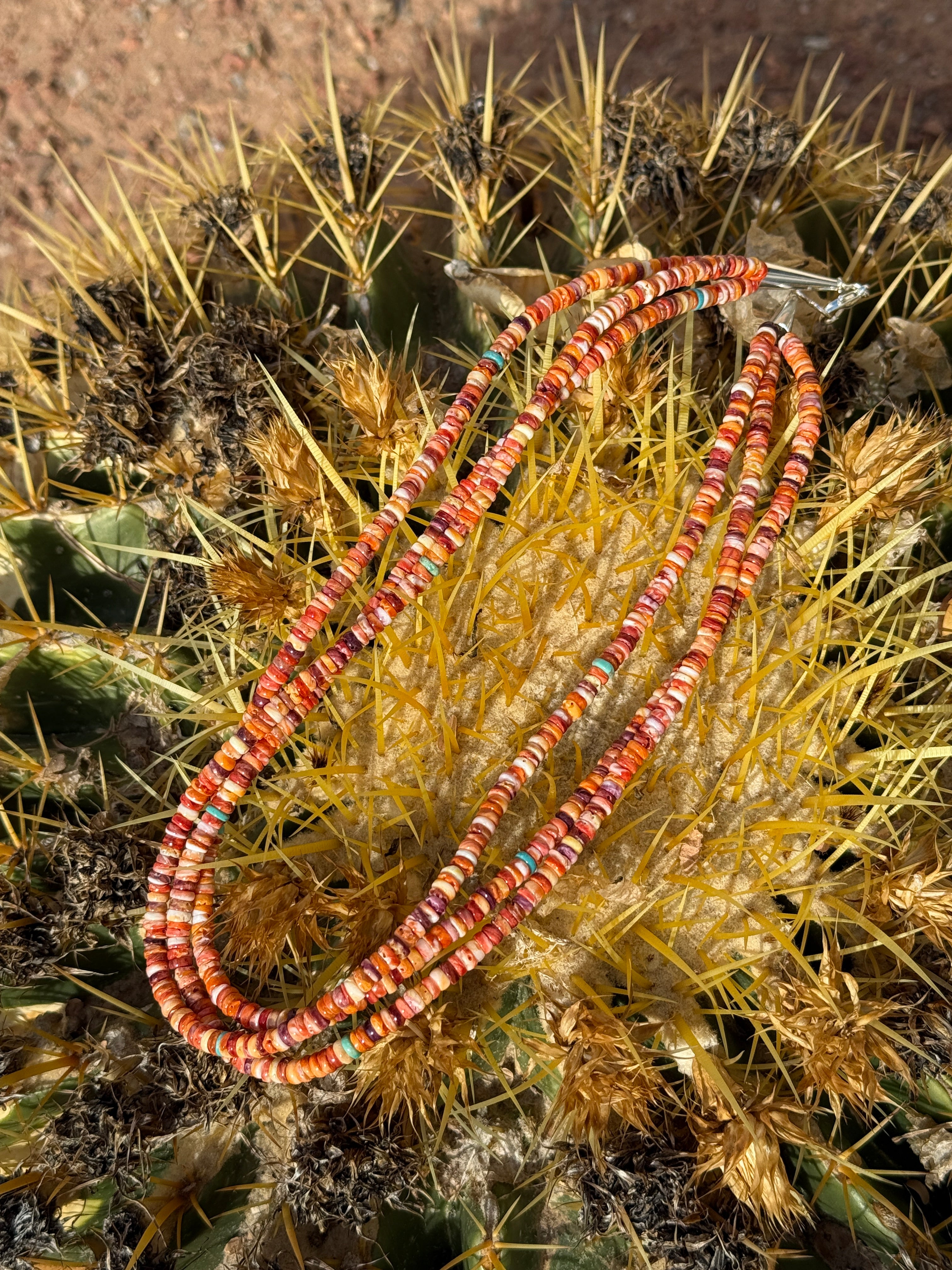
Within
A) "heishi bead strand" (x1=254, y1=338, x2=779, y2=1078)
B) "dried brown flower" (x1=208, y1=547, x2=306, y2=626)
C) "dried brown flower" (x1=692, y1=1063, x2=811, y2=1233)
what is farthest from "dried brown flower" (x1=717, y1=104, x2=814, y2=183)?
"dried brown flower" (x1=692, y1=1063, x2=811, y2=1233)

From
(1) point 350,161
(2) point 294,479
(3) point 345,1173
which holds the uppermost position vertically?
(1) point 350,161

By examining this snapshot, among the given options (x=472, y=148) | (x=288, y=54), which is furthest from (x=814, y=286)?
(x=288, y=54)

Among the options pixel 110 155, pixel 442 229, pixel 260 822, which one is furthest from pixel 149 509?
pixel 110 155

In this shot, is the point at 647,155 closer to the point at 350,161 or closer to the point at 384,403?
the point at 350,161

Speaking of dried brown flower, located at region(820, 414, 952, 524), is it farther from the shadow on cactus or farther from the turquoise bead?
the turquoise bead

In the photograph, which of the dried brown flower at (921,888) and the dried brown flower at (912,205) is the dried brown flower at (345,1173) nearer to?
the dried brown flower at (921,888)

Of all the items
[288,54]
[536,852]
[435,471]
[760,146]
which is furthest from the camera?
[288,54]

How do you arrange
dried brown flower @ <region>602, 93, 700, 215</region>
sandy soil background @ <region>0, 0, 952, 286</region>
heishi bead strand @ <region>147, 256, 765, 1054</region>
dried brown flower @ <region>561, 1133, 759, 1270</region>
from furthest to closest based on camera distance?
1. sandy soil background @ <region>0, 0, 952, 286</region>
2. dried brown flower @ <region>602, 93, 700, 215</region>
3. heishi bead strand @ <region>147, 256, 765, 1054</region>
4. dried brown flower @ <region>561, 1133, 759, 1270</region>
